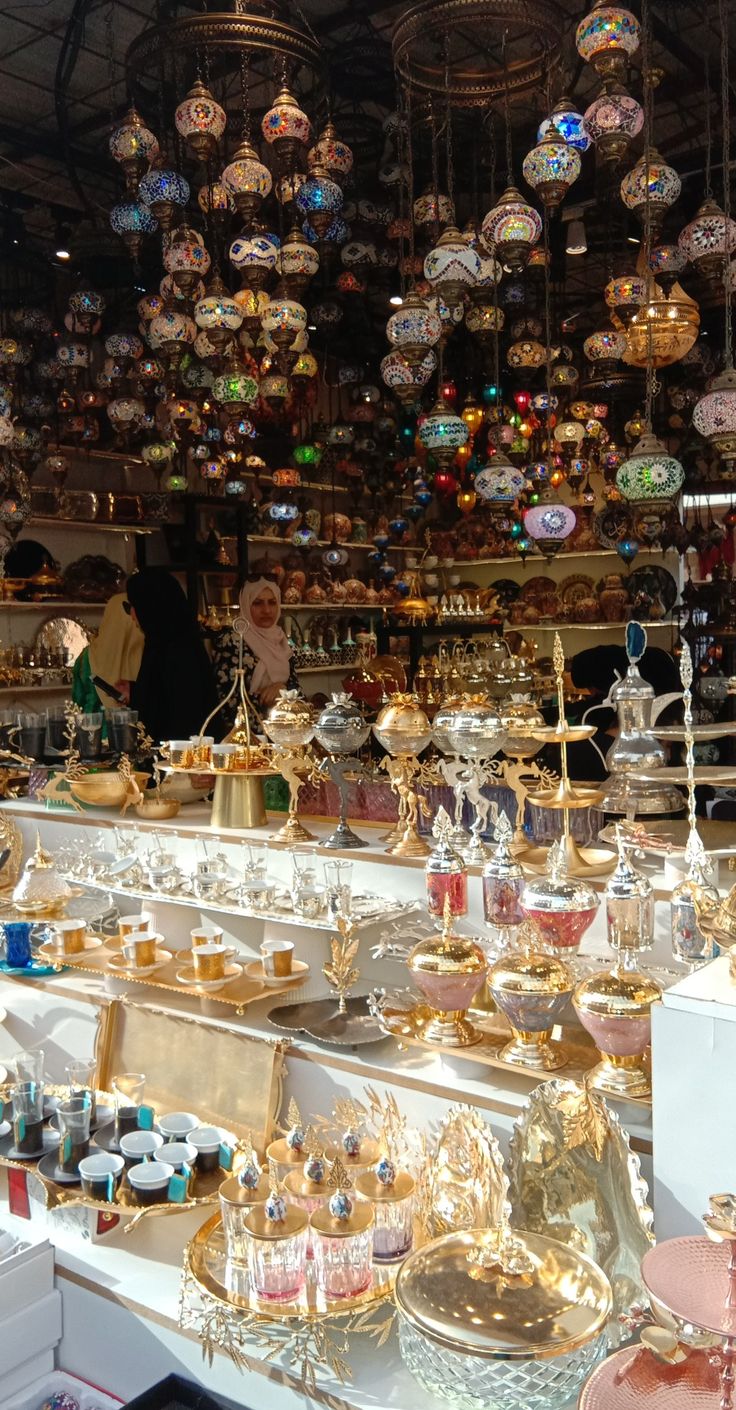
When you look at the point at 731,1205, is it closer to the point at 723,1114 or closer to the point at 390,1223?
the point at 723,1114

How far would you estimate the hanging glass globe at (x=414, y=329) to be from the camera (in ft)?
10.5

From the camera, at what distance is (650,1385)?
126 cm

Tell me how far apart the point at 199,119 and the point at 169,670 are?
2857mm

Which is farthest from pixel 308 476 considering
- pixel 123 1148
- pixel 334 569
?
pixel 123 1148

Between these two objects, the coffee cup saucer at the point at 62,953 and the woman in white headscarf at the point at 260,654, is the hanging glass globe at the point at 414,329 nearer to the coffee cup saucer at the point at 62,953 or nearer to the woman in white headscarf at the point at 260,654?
the coffee cup saucer at the point at 62,953

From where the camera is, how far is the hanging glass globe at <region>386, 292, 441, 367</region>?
10.5 ft

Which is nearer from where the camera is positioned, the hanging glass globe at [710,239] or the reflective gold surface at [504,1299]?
the reflective gold surface at [504,1299]

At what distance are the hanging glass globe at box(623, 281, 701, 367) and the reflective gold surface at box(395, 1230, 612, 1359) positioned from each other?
234 cm

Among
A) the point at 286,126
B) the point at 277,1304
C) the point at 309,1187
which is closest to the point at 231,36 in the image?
the point at 286,126

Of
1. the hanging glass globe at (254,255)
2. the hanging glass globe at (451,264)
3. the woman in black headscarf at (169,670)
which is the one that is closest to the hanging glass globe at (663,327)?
the hanging glass globe at (451,264)

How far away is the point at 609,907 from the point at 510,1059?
1.00 feet

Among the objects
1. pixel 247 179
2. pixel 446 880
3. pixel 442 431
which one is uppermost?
pixel 247 179

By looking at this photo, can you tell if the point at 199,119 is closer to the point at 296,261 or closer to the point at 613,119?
the point at 296,261

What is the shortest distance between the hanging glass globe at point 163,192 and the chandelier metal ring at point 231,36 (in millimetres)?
344
